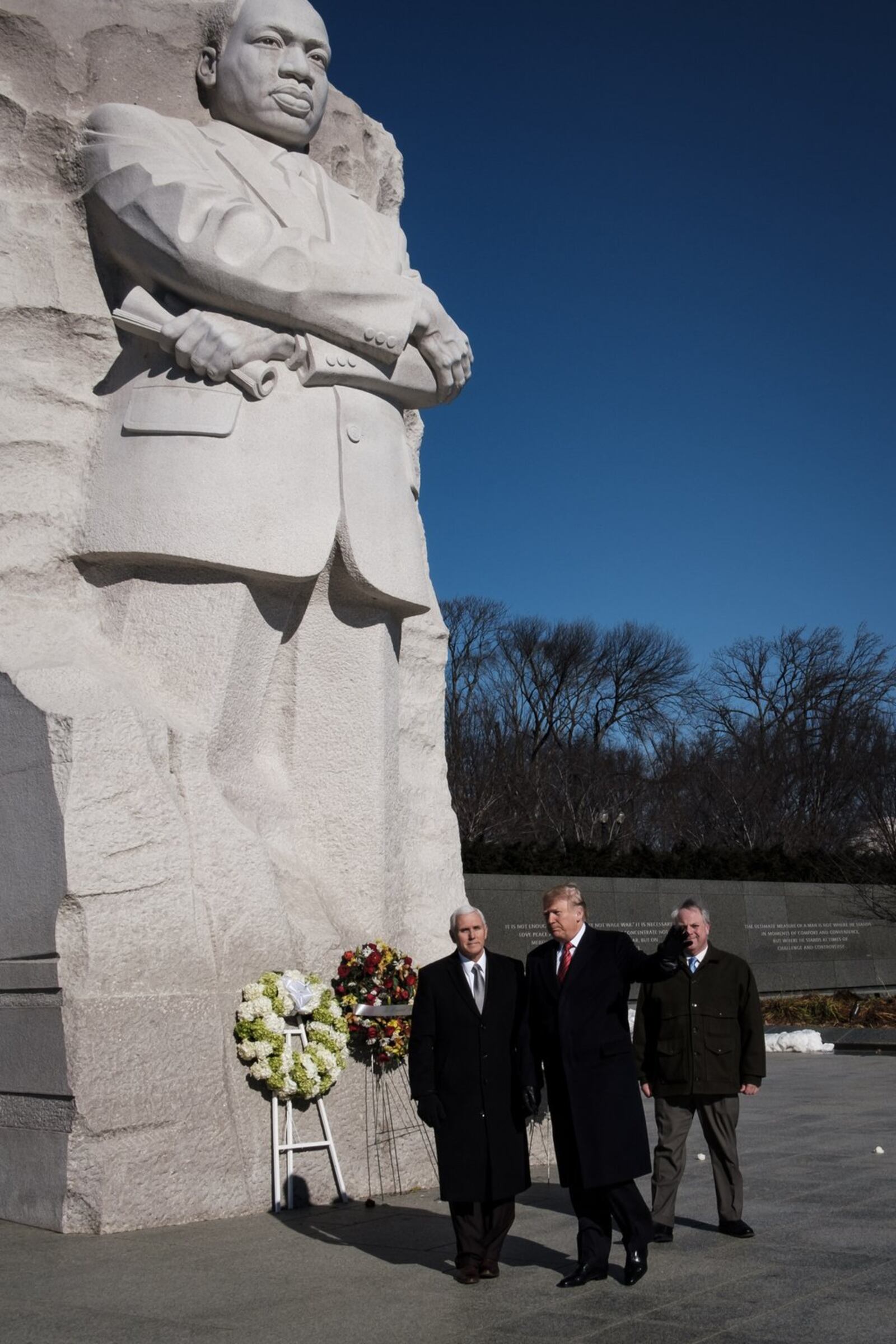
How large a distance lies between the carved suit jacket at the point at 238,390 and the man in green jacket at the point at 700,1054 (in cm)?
239

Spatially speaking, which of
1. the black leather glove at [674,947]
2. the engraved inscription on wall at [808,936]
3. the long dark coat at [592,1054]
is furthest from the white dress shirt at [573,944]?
the engraved inscription on wall at [808,936]

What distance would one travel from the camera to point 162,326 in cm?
636

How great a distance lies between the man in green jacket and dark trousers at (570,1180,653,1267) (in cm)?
70

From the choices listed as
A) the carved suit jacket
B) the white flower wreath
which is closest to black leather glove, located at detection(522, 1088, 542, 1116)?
the white flower wreath

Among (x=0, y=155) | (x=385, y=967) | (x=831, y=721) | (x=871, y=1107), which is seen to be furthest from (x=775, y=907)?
(x=831, y=721)

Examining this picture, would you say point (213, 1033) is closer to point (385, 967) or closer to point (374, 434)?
point (385, 967)

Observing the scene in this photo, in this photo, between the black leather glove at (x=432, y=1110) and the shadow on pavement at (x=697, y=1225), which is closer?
the black leather glove at (x=432, y=1110)

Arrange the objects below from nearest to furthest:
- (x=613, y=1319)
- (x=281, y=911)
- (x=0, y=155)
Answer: (x=613, y=1319)
(x=281, y=911)
(x=0, y=155)

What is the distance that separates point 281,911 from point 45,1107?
4.25 ft

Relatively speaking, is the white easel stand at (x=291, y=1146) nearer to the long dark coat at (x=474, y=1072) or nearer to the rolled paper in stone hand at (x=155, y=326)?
the long dark coat at (x=474, y=1072)

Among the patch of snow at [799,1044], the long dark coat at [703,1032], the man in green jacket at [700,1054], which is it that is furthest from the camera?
the patch of snow at [799,1044]

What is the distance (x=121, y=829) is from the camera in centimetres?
575

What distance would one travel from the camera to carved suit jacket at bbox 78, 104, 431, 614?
6297 millimetres

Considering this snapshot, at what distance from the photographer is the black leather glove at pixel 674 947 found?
4473 mm
